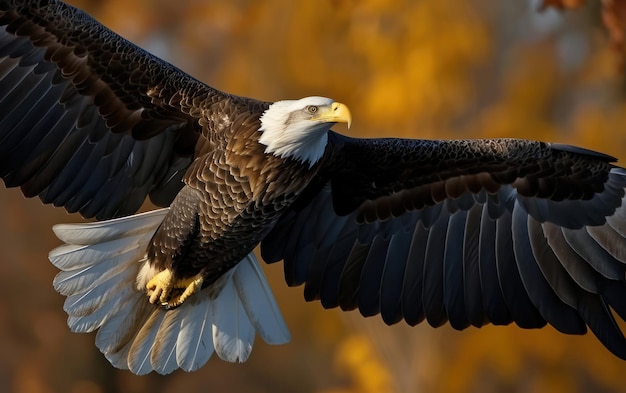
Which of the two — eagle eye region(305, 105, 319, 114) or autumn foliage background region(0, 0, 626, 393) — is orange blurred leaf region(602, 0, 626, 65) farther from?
autumn foliage background region(0, 0, 626, 393)

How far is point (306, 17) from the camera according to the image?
9875 millimetres

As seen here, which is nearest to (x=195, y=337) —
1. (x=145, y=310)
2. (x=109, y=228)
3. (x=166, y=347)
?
(x=166, y=347)

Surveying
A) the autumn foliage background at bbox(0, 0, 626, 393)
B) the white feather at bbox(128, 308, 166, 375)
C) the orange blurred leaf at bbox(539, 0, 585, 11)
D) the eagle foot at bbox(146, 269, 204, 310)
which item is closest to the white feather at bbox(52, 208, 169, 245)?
the eagle foot at bbox(146, 269, 204, 310)

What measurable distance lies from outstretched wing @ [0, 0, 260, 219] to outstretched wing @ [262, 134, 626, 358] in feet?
2.18

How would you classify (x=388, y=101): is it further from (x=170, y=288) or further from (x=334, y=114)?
(x=334, y=114)

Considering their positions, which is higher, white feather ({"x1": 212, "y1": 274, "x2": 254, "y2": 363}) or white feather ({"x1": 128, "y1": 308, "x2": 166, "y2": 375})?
white feather ({"x1": 212, "y1": 274, "x2": 254, "y2": 363})

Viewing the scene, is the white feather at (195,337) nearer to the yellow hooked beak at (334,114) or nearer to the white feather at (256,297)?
the white feather at (256,297)

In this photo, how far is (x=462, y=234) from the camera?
566 cm

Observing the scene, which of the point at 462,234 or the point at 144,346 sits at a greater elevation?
the point at 462,234

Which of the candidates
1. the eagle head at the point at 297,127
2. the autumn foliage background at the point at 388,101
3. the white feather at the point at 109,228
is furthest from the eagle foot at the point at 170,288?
the autumn foliage background at the point at 388,101

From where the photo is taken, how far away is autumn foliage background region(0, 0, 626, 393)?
9453mm

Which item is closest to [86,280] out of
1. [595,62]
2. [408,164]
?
[408,164]

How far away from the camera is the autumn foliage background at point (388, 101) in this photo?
9.45 m

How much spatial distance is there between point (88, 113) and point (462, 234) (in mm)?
1787
